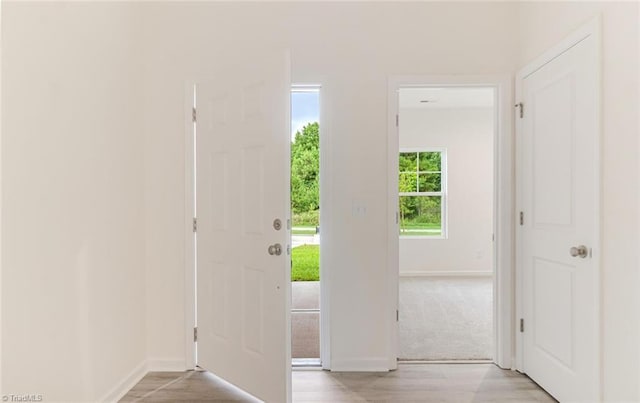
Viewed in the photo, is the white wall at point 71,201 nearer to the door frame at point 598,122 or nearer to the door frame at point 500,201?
the door frame at point 500,201

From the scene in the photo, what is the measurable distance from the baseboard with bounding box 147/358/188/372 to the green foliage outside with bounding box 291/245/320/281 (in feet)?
10.5

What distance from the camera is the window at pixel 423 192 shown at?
20.7ft

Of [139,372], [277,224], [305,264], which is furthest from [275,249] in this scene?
[305,264]

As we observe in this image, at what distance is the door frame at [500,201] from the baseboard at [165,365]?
1515 millimetres

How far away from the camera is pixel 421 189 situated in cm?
643

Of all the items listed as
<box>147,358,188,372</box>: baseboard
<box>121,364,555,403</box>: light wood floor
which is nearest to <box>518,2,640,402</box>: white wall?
<box>121,364,555,403</box>: light wood floor

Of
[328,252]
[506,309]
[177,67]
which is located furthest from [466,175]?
[177,67]

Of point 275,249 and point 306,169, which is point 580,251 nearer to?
point 275,249

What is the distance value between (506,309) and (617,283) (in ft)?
3.29

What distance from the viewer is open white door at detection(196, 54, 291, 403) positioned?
82.1 inches

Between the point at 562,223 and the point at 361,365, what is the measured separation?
63.3 inches

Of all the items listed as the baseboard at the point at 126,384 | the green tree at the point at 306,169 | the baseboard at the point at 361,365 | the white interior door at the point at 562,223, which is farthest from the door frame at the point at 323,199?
the green tree at the point at 306,169

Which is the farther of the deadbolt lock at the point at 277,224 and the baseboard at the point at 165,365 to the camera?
the baseboard at the point at 165,365

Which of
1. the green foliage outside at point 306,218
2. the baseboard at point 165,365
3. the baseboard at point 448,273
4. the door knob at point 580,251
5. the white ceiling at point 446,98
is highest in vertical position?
the white ceiling at point 446,98
